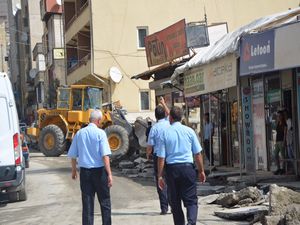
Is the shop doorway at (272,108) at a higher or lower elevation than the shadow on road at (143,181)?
higher

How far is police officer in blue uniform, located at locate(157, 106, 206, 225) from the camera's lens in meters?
7.85

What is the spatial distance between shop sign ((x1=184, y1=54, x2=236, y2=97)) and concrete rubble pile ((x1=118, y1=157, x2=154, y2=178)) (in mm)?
2774

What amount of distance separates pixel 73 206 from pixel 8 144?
1828 millimetres

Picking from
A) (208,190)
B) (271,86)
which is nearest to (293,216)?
(208,190)

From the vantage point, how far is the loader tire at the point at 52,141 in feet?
92.3

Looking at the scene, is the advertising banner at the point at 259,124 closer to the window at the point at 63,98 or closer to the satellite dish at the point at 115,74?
the window at the point at 63,98

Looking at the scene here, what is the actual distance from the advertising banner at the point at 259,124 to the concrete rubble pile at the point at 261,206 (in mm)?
3791

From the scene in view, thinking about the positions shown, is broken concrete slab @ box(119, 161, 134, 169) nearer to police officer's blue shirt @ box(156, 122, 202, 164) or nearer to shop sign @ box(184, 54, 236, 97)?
shop sign @ box(184, 54, 236, 97)

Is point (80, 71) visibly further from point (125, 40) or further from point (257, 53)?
point (257, 53)

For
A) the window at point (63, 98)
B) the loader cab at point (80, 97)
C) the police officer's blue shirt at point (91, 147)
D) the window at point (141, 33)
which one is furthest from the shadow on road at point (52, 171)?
the window at point (141, 33)

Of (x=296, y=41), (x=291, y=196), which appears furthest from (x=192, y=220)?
(x=296, y=41)

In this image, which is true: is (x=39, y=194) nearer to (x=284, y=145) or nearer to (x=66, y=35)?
(x=284, y=145)

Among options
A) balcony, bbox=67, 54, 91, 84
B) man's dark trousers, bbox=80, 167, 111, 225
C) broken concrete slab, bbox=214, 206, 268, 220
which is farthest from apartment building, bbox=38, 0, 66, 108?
man's dark trousers, bbox=80, 167, 111, 225

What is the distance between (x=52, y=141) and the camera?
28469 millimetres
